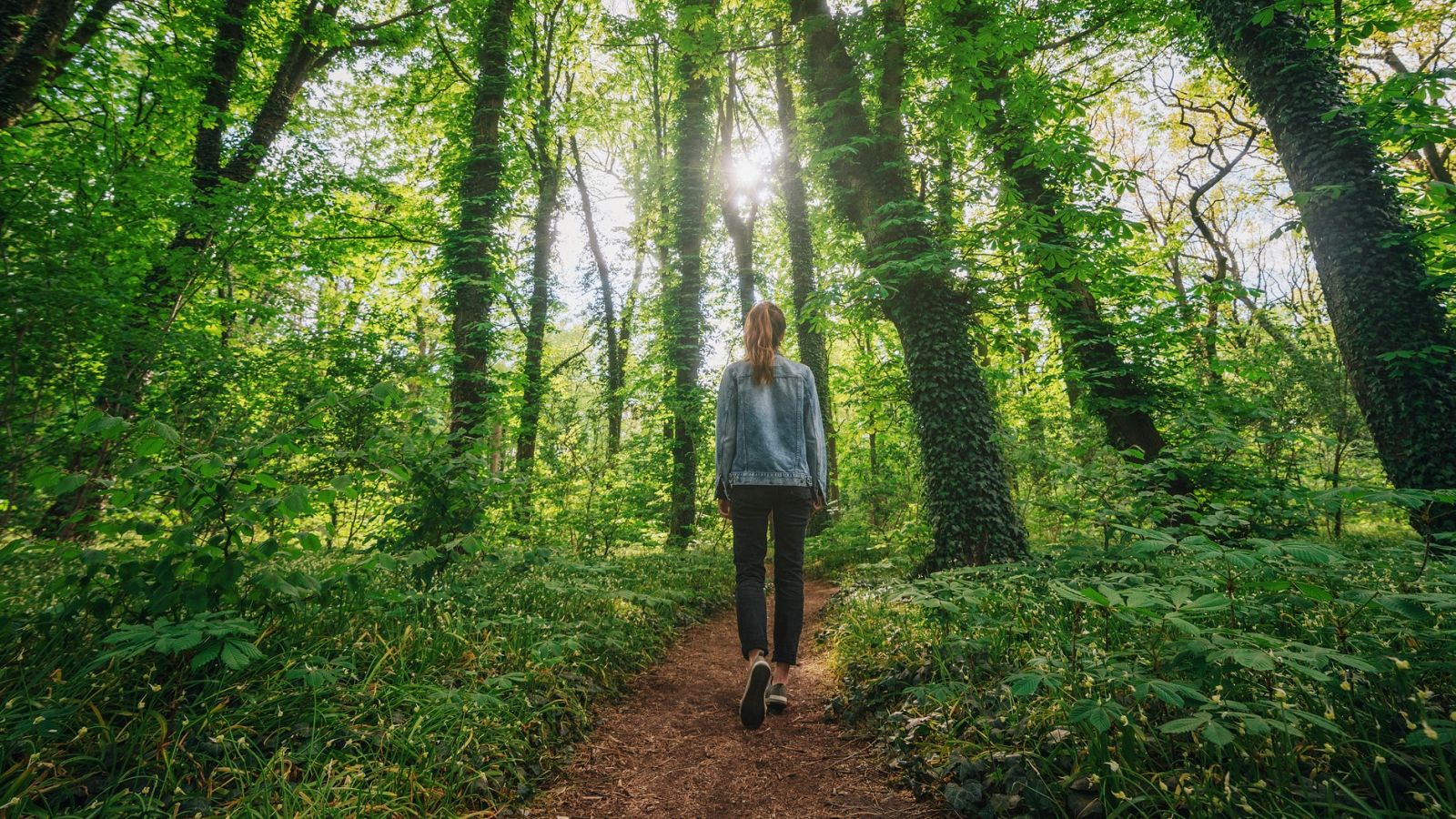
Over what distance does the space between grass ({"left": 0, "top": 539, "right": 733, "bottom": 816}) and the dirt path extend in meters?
0.22

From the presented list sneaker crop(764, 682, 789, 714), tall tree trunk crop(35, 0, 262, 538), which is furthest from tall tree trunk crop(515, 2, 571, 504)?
sneaker crop(764, 682, 789, 714)

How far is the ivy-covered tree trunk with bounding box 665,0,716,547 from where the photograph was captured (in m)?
10.1

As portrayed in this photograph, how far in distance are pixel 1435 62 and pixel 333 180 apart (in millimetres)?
25096

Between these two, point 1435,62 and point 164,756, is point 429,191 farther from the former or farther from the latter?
point 1435,62

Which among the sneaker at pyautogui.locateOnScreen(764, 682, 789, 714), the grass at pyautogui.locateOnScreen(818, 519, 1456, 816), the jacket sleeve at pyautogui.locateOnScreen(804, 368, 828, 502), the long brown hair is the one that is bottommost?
the sneaker at pyautogui.locateOnScreen(764, 682, 789, 714)

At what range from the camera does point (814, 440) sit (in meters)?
Result: 3.87

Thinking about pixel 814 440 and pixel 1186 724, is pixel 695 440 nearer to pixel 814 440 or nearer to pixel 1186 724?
pixel 814 440

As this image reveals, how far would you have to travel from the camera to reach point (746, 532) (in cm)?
372

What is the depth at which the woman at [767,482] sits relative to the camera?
3.59 metres

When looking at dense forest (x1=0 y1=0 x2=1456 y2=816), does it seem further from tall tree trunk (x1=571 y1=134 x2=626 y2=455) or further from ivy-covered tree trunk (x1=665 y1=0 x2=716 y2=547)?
tall tree trunk (x1=571 y1=134 x2=626 y2=455)

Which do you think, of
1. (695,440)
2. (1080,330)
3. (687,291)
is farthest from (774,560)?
(687,291)

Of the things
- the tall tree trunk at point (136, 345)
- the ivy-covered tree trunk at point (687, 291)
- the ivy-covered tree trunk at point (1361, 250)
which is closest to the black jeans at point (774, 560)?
the tall tree trunk at point (136, 345)

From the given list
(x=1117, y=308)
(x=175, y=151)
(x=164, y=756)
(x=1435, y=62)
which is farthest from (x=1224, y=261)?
(x=175, y=151)

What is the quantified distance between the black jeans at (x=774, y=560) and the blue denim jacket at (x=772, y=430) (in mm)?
111
